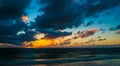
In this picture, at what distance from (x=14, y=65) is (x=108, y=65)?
10592mm

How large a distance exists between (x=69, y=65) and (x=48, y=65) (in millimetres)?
2434

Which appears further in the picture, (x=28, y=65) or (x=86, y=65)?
(x=28, y=65)

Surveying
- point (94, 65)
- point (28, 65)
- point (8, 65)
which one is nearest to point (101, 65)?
point (94, 65)

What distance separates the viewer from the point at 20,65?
1204 inches

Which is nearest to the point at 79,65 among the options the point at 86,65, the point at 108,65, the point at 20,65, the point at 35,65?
Answer: the point at 86,65

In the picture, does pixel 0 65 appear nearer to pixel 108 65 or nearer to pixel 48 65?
pixel 48 65

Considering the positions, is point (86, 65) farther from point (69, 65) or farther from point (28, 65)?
point (28, 65)

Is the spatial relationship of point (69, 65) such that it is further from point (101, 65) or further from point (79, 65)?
point (101, 65)

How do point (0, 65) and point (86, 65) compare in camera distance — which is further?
point (0, 65)

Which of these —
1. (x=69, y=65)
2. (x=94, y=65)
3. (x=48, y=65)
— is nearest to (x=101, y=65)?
(x=94, y=65)

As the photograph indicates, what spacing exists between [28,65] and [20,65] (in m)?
0.93

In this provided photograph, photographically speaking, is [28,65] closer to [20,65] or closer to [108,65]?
[20,65]

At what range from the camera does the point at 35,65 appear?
96.9ft

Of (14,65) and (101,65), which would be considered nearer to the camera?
(101,65)
